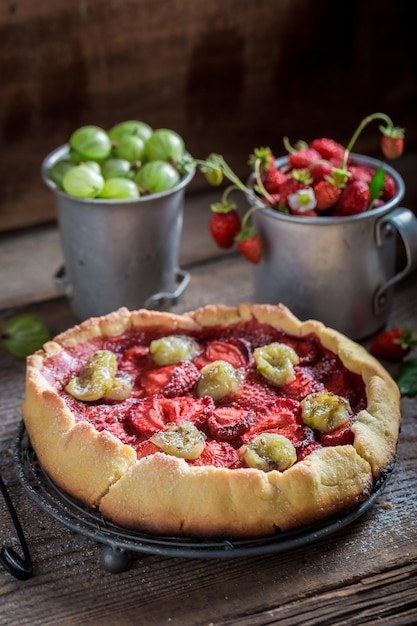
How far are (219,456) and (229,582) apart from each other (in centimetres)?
26

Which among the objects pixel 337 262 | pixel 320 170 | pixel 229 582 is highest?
pixel 320 170

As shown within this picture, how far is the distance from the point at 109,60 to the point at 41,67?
0.25m

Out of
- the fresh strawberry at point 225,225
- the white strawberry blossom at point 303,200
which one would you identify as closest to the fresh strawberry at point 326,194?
the white strawberry blossom at point 303,200

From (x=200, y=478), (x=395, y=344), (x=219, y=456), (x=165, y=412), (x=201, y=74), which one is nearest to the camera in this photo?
(x=200, y=478)

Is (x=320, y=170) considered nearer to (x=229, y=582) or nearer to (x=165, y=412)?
(x=165, y=412)

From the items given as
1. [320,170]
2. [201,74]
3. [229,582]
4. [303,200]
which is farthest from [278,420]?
[201,74]

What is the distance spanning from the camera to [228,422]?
1.84m

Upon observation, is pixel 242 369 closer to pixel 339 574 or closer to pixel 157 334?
pixel 157 334

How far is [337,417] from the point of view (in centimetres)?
183

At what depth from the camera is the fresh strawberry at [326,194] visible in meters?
2.27

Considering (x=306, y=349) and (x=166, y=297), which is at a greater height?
(x=306, y=349)

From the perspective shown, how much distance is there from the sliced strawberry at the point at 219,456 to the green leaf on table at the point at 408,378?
0.65m

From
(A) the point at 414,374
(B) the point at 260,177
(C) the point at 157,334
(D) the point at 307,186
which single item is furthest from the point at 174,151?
(A) the point at 414,374

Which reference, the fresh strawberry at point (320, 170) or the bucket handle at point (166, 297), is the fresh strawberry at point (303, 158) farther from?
the bucket handle at point (166, 297)
